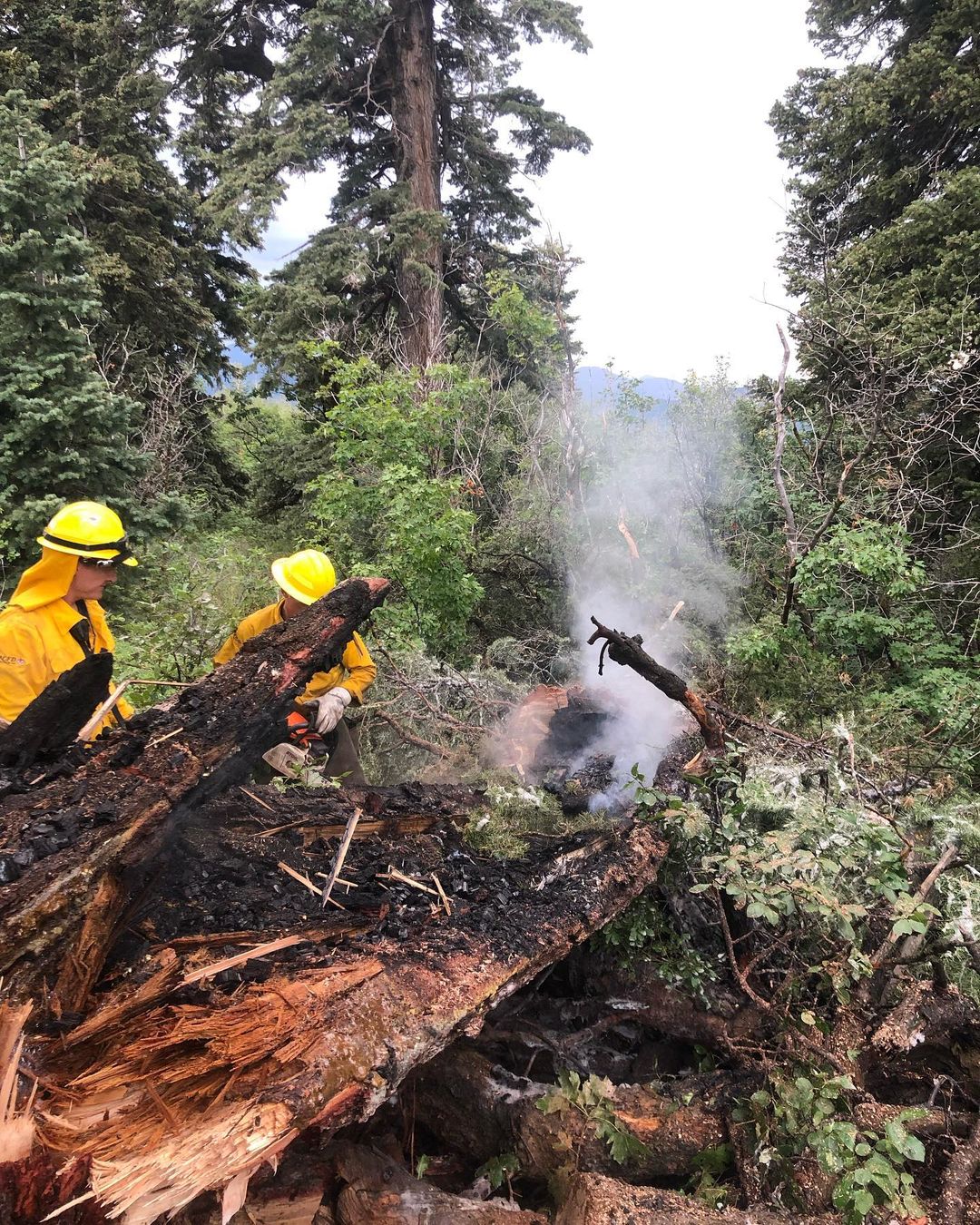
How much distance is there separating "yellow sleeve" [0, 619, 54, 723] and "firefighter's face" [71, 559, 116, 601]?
28cm

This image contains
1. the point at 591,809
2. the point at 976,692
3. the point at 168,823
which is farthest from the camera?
the point at 976,692

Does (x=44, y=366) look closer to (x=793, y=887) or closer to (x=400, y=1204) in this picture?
(x=400, y=1204)

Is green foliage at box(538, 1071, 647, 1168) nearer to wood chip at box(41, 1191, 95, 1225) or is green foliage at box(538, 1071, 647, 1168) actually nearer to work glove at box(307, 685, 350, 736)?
wood chip at box(41, 1191, 95, 1225)

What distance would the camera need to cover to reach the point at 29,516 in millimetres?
7336

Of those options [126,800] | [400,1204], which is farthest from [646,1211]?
[126,800]

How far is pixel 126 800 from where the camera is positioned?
6.89ft

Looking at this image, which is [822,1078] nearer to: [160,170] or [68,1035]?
[68,1035]

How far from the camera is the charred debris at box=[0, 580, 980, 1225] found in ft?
4.94

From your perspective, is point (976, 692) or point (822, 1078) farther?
point (976, 692)

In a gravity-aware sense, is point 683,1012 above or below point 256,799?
below

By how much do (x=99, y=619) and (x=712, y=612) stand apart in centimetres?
756

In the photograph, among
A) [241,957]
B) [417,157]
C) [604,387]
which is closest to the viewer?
[241,957]

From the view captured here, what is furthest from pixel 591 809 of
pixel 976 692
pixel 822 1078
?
pixel 976 692

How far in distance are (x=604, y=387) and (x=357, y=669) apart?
33.9 feet
